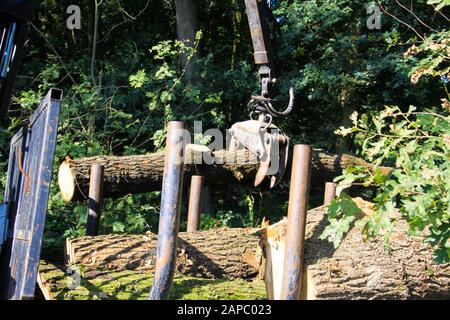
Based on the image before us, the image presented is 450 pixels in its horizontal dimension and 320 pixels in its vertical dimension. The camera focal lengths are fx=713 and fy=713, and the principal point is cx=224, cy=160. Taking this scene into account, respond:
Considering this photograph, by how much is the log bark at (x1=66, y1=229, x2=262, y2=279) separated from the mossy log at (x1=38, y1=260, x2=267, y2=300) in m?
0.11

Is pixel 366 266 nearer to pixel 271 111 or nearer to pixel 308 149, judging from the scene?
pixel 308 149

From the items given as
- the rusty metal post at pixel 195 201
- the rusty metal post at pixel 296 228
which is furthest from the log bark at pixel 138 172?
the rusty metal post at pixel 296 228

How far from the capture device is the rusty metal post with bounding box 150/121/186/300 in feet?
13.6

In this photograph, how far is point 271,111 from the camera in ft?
18.9

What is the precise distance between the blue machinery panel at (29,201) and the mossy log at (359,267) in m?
1.71

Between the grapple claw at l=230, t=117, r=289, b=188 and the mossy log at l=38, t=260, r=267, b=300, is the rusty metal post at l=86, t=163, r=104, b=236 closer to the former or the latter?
the mossy log at l=38, t=260, r=267, b=300

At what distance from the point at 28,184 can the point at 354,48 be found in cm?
734

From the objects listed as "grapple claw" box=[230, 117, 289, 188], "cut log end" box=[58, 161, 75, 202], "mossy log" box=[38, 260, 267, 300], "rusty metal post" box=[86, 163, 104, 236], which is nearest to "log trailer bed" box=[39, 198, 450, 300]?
"mossy log" box=[38, 260, 267, 300]

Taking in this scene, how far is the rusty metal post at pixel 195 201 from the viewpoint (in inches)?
249

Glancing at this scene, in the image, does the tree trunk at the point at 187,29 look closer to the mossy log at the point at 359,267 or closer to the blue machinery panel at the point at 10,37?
the mossy log at the point at 359,267

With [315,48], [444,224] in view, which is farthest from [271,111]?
[315,48]

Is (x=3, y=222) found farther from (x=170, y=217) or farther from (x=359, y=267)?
(x=359, y=267)

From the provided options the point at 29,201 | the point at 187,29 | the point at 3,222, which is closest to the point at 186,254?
the point at 3,222

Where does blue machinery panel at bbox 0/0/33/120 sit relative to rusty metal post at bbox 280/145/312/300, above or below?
above
